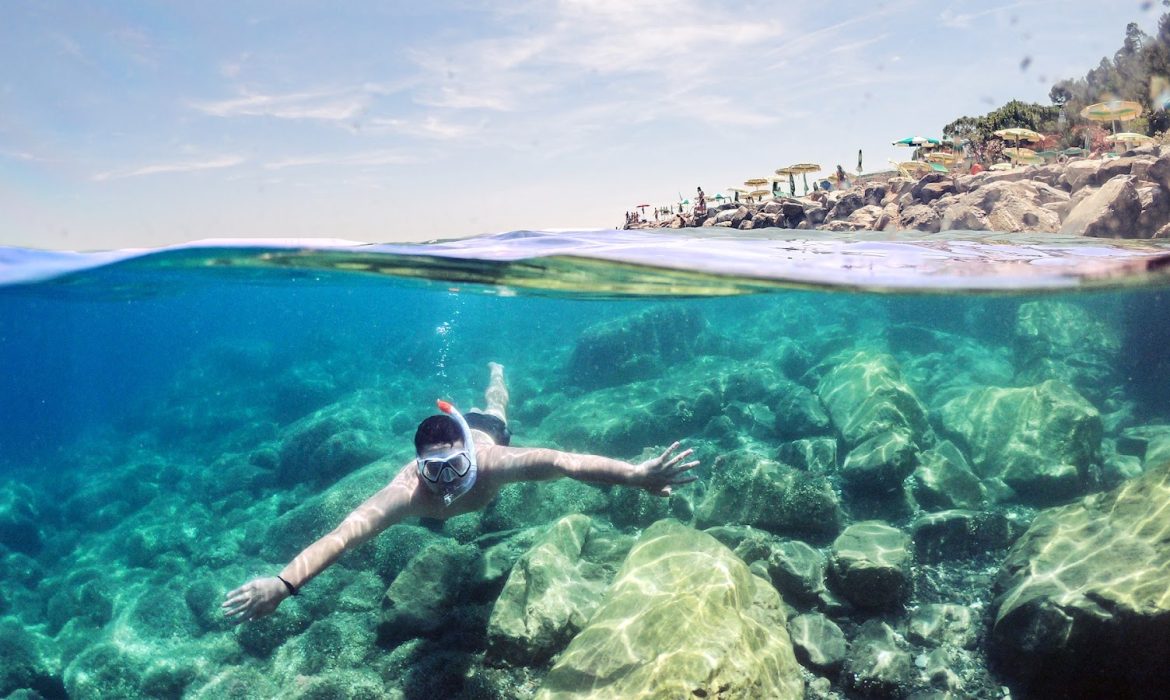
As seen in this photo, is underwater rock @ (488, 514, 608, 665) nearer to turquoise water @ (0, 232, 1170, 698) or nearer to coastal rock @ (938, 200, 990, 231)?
turquoise water @ (0, 232, 1170, 698)

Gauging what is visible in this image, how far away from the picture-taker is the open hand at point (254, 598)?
427cm

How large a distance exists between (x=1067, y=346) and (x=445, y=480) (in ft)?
56.5

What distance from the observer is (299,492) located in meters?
14.7

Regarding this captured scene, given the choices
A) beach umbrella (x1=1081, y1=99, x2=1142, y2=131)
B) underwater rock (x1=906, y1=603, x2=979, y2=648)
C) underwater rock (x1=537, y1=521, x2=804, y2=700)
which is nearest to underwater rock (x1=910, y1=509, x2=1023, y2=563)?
underwater rock (x1=906, y1=603, x2=979, y2=648)

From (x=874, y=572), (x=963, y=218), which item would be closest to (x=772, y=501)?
(x=874, y=572)

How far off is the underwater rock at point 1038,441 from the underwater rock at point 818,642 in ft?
18.1

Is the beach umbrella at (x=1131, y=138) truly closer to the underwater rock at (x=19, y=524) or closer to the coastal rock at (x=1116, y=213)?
the coastal rock at (x=1116, y=213)

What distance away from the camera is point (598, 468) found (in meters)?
4.90

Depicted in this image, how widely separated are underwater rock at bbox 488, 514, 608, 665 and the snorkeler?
43.8 inches

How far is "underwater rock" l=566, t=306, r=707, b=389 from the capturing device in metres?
19.8

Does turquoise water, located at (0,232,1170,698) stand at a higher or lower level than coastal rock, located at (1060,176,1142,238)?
lower

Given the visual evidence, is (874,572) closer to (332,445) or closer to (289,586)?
(289,586)

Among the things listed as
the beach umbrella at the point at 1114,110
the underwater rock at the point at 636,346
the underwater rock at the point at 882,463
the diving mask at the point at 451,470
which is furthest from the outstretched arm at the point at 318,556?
the beach umbrella at the point at 1114,110

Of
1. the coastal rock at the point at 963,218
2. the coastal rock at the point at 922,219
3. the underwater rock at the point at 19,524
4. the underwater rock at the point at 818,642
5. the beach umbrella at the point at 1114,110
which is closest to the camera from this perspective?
the underwater rock at the point at 818,642
